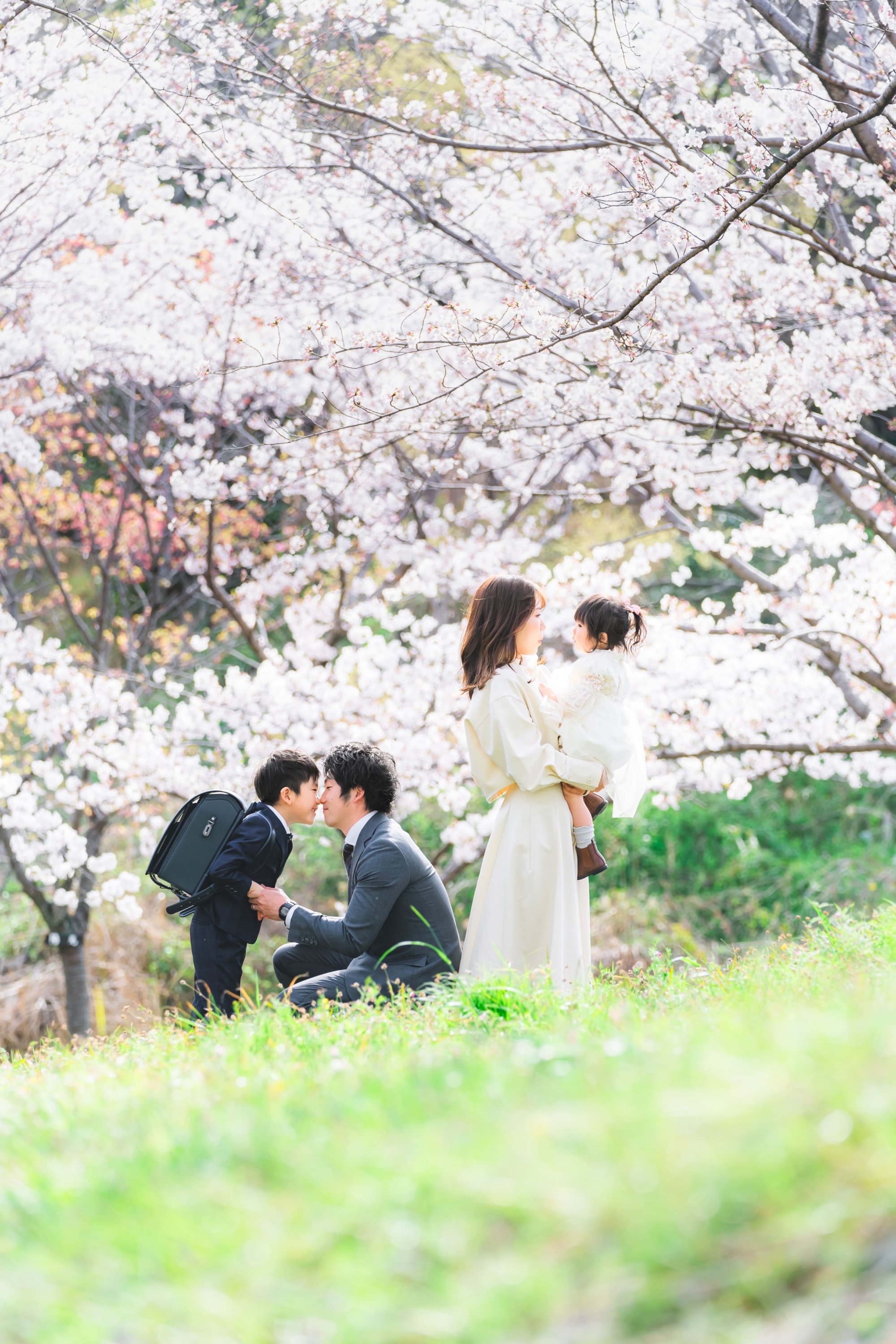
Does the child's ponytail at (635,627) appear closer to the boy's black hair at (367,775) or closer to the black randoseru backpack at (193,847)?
the boy's black hair at (367,775)

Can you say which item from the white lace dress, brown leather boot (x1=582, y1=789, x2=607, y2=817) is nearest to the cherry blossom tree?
the white lace dress

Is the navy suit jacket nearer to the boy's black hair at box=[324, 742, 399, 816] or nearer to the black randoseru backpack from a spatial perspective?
the black randoseru backpack

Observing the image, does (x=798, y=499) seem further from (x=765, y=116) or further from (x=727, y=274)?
(x=765, y=116)

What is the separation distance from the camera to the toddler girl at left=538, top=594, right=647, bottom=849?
3.72 meters

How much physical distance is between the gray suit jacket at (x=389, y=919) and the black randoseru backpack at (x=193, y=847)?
1.10 feet

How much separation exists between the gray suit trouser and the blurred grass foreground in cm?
136

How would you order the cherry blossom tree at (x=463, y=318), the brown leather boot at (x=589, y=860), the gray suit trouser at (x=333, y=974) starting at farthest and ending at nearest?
the cherry blossom tree at (x=463, y=318), the brown leather boot at (x=589, y=860), the gray suit trouser at (x=333, y=974)

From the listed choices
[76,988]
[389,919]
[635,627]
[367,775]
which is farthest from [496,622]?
[76,988]

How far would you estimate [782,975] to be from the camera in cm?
311

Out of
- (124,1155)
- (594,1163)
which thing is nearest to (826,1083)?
(594,1163)

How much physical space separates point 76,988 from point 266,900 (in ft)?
12.0

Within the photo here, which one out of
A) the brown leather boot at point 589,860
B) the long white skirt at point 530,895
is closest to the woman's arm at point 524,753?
the long white skirt at point 530,895

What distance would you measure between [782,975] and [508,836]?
1015 mm

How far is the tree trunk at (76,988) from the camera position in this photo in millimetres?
6551
